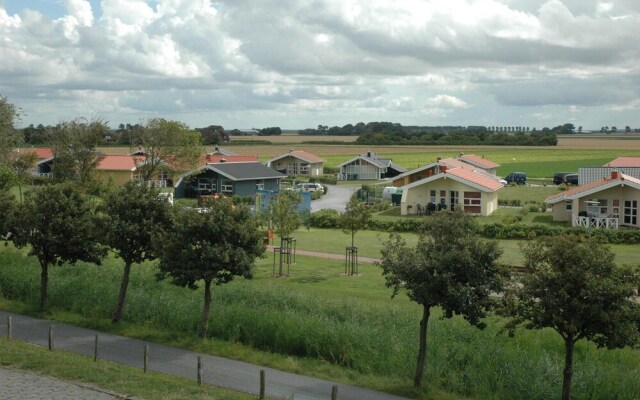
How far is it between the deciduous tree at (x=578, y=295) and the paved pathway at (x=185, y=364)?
3.75 metres

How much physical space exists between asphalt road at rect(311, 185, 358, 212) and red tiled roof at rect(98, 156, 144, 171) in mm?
20487

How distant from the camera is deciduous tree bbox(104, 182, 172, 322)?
24.5 meters

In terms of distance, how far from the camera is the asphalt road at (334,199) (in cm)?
6194

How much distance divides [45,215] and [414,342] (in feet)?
46.0

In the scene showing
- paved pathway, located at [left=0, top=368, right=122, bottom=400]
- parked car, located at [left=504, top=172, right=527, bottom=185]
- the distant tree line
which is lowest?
paved pathway, located at [left=0, top=368, right=122, bottom=400]

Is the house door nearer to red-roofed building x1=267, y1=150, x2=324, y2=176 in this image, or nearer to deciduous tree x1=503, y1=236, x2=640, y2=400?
deciduous tree x1=503, y1=236, x2=640, y2=400

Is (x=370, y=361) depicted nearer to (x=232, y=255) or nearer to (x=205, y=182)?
(x=232, y=255)

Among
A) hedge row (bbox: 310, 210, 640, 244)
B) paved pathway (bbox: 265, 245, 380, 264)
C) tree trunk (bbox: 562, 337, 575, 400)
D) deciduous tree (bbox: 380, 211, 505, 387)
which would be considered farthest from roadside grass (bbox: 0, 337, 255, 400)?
hedge row (bbox: 310, 210, 640, 244)

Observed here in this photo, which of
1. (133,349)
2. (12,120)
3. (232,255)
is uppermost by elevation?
(12,120)

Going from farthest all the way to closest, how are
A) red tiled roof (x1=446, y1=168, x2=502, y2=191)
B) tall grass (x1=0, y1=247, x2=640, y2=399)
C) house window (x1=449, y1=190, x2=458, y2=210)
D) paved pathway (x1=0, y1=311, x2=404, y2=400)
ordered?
house window (x1=449, y1=190, x2=458, y2=210) → red tiled roof (x1=446, y1=168, x2=502, y2=191) → tall grass (x1=0, y1=247, x2=640, y2=399) → paved pathway (x1=0, y1=311, x2=404, y2=400)

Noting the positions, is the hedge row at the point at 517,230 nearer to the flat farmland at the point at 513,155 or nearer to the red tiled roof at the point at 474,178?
the red tiled roof at the point at 474,178

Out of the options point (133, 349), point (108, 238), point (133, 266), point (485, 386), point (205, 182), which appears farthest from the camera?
point (205, 182)

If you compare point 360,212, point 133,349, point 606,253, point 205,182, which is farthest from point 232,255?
point 205,182

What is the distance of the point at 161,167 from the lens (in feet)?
242
